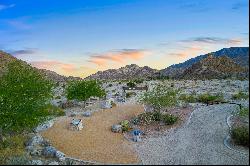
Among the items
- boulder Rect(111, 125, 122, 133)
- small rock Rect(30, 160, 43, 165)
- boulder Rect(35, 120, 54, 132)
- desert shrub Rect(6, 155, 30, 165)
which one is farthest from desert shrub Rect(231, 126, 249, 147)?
boulder Rect(35, 120, 54, 132)

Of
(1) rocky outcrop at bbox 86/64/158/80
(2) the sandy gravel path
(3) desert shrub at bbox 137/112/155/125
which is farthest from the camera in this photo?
(1) rocky outcrop at bbox 86/64/158/80

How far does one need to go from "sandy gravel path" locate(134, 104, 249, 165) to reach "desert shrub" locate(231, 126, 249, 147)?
35.9 inches

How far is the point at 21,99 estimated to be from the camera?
30.2m

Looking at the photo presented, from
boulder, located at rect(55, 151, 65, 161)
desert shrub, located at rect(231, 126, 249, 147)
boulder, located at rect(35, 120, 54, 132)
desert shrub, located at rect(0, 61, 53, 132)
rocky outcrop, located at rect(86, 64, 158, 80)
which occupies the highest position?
rocky outcrop, located at rect(86, 64, 158, 80)

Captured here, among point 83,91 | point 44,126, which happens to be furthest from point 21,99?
point 83,91

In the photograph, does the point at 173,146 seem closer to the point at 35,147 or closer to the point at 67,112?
the point at 35,147

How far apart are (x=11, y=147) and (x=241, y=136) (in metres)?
14.7

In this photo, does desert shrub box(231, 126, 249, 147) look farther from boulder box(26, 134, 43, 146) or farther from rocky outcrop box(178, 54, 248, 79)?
rocky outcrop box(178, 54, 248, 79)

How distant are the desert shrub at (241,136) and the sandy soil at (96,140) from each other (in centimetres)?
631

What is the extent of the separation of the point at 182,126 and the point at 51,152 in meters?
11.1

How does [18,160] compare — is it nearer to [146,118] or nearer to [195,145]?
[195,145]

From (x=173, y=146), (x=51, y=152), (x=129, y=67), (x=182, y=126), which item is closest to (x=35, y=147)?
(x=51, y=152)

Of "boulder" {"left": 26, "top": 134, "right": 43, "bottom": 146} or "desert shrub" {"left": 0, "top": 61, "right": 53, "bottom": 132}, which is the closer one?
"boulder" {"left": 26, "top": 134, "right": 43, "bottom": 146}

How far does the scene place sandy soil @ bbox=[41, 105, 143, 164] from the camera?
85.0ft
